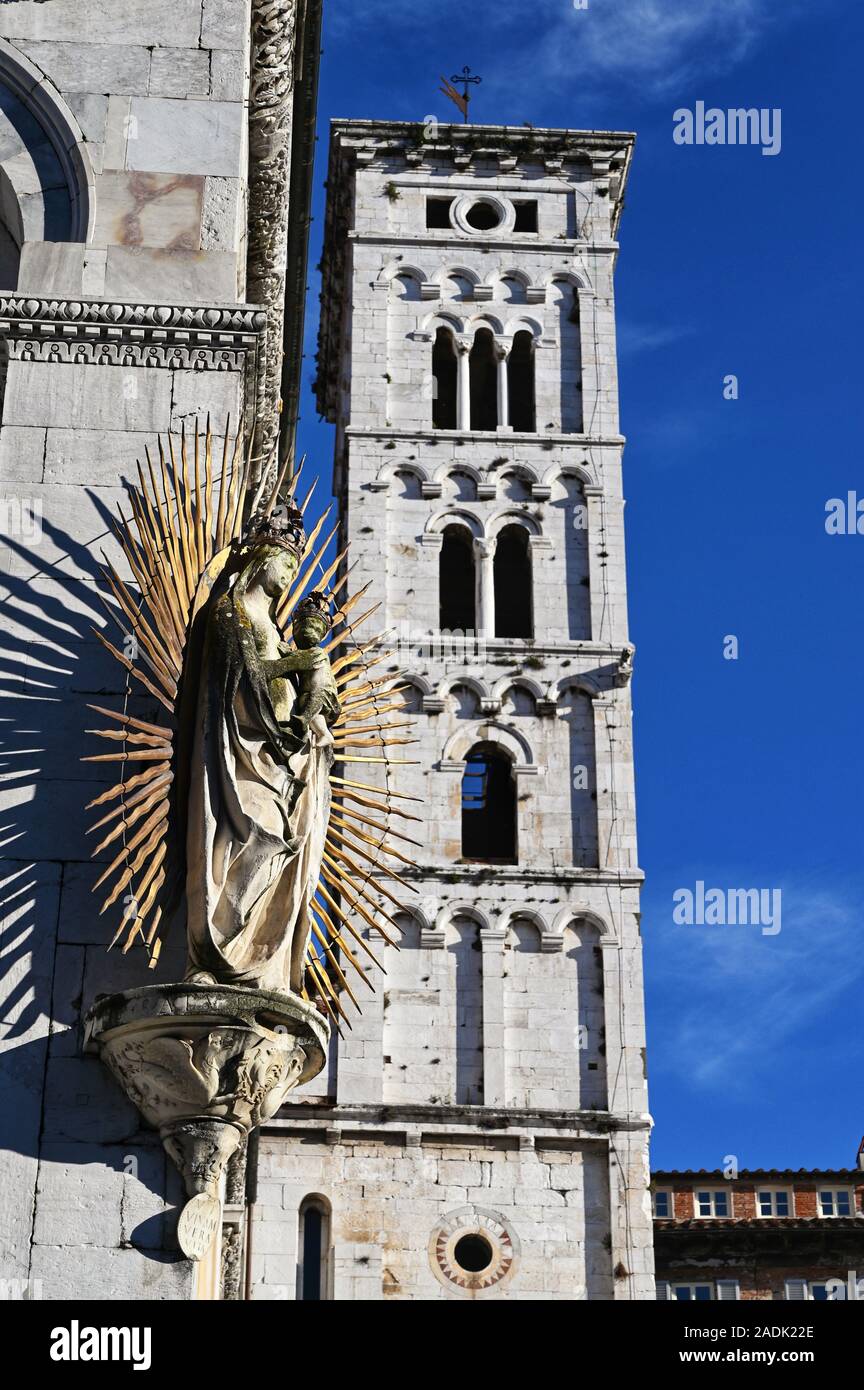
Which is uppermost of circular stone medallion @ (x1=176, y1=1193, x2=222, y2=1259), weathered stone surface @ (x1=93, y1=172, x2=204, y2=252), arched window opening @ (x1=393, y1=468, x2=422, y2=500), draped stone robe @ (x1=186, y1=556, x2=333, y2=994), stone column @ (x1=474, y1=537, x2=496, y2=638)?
arched window opening @ (x1=393, y1=468, x2=422, y2=500)

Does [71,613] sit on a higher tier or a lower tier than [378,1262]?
lower

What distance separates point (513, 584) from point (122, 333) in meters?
40.2

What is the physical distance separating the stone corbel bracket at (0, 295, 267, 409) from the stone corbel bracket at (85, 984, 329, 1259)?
4189mm

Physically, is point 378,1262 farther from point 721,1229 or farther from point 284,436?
point 284,436

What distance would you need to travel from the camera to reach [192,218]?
14305 mm

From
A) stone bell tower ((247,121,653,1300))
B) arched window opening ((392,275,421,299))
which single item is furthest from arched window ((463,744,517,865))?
arched window opening ((392,275,421,299))

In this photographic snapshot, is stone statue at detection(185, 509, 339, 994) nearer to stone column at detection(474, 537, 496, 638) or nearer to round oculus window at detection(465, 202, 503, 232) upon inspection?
stone column at detection(474, 537, 496, 638)

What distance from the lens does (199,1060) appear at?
11.5 meters

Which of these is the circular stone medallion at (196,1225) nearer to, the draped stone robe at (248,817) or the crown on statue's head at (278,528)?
the draped stone robe at (248,817)

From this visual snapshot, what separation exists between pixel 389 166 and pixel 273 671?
48.0m

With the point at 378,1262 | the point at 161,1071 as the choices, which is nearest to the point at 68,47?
the point at 161,1071

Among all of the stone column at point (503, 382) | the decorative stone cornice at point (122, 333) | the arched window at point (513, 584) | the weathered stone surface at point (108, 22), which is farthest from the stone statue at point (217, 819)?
the stone column at point (503, 382)

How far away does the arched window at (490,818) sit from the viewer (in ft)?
165

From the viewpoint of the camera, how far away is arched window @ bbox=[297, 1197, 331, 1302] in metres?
44.3
